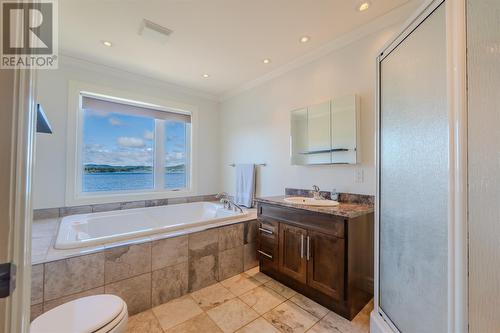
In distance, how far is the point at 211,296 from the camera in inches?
74.4

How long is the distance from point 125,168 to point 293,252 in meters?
2.56

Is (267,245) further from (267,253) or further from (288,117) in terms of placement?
(288,117)

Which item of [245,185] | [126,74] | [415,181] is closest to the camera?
[415,181]

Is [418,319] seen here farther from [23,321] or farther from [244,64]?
[244,64]

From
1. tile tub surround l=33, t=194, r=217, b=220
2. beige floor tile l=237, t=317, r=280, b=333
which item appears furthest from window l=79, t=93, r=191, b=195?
beige floor tile l=237, t=317, r=280, b=333

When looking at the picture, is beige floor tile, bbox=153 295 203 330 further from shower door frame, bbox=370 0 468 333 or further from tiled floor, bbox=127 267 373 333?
shower door frame, bbox=370 0 468 333

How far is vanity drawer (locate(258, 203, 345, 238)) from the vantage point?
63.7 inches

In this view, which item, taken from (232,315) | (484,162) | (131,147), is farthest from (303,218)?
(131,147)

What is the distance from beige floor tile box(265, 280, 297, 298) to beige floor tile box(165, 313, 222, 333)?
2.18 ft

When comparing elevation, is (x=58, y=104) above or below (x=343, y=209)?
above

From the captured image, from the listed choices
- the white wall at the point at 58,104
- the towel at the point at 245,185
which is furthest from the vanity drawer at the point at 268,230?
the white wall at the point at 58,104

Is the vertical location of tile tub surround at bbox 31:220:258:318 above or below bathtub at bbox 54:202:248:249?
below

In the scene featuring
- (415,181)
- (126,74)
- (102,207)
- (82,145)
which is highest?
(126,74)

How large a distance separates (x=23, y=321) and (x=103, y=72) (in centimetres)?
305
